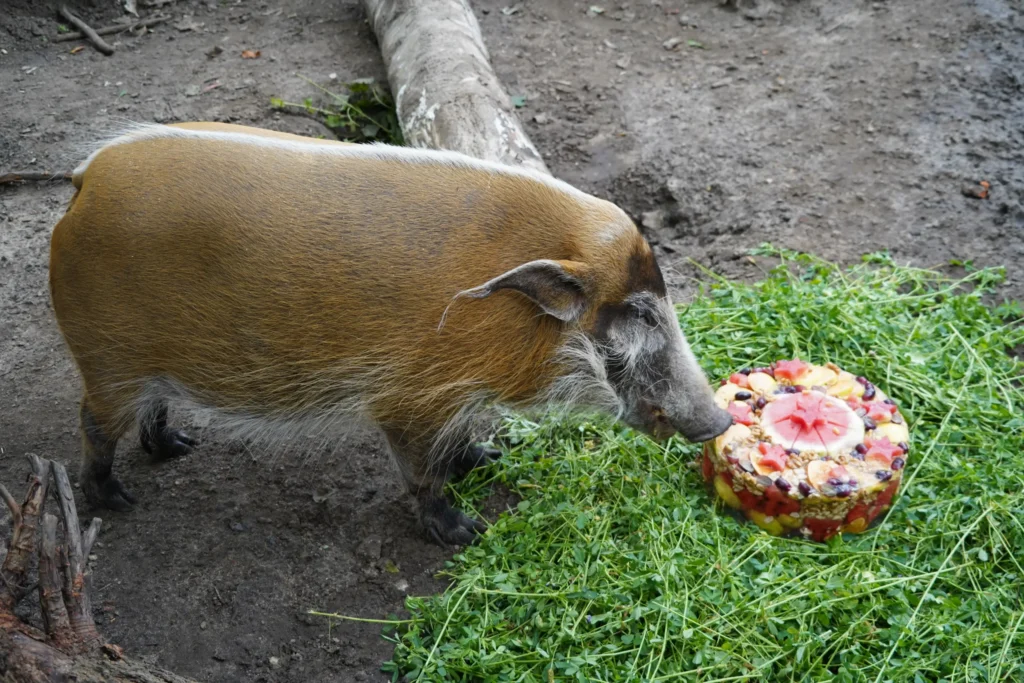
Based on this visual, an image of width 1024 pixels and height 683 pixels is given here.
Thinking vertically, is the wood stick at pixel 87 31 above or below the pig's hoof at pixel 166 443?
above

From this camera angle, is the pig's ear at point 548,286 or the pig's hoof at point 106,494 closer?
the pig's ear at point 548,286

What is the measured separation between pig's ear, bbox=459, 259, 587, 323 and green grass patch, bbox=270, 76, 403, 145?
3.18 metres

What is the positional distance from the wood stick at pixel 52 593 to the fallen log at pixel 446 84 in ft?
8.79

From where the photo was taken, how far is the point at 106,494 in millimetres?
3662

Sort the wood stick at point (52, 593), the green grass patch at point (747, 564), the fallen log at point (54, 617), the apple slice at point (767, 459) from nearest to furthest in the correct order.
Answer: the fallen log at point (54, 617) < the wood stick at point (52, 593) < the green grass patch at point (747, 564) < the apple slice at point (767, 459)

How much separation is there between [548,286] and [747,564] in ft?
4.17

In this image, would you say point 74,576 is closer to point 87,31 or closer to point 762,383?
point 762,383

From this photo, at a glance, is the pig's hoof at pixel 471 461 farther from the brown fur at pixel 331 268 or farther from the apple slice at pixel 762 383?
the apple slice at pixel 762 383

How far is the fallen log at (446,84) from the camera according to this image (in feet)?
15.4

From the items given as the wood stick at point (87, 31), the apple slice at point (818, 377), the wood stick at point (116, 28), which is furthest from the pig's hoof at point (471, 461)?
the wood stick at point (116, 28)

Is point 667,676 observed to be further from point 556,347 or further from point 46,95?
point 46,95

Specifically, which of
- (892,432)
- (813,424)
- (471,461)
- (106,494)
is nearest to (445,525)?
(471,461)

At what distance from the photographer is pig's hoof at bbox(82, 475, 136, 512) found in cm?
364

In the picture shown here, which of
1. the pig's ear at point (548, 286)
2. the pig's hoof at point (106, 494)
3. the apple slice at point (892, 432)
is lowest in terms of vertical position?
the pig's hoof at point (106, 494)
